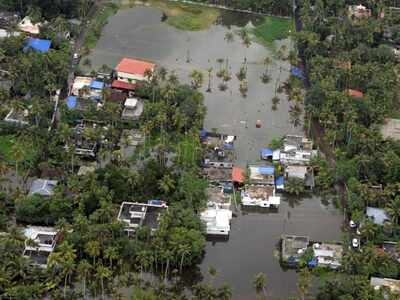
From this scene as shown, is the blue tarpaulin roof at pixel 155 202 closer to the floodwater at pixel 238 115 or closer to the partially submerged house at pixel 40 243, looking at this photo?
the floodwater at pixel 238 115

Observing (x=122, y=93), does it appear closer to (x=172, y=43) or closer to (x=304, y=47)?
(x=172, y=43)

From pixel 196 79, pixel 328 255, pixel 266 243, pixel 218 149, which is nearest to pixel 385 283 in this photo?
pixel 328 255

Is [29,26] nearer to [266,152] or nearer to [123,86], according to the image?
[123,86]

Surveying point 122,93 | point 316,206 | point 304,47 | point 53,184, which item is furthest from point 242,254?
point 304,47

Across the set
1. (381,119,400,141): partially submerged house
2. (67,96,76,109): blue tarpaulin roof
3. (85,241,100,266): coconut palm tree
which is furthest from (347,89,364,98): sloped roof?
(85,241,100,266): coconut palm tree

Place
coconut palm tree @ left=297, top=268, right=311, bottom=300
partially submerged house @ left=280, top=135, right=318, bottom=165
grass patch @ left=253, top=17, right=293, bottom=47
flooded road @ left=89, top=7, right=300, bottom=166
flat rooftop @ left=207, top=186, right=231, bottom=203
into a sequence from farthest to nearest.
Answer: grass patch @ left=253, top=17, right=293, bottom=47 → flooded road @ left=89, top=7, right=300, bottom=166 → partially submerged house @ left=280, top=135, right=318, bottom=165 → flat rooftop @ left=207, top=186, right=231, bottom=203 → coconut palm tree @ left=297, top=268, right=311, bottom=300

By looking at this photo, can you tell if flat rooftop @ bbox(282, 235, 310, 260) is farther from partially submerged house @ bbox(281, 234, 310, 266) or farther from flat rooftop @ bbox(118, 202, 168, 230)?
flat rooftop @ bbox(118, 202, 168, 230)

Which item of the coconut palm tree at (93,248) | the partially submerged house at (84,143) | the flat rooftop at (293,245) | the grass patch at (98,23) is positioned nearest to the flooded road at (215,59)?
the grass patch at (98,23)
